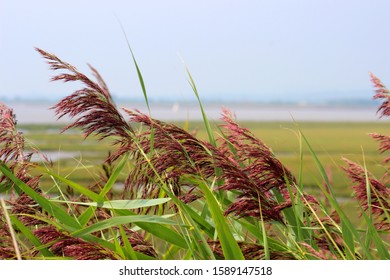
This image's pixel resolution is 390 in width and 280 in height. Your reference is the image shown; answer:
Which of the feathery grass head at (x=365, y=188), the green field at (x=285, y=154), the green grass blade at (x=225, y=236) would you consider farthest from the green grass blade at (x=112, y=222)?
the feathery grass head at (x=365, y=188)

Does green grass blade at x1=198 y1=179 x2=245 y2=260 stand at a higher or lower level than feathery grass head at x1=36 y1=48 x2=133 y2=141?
lower

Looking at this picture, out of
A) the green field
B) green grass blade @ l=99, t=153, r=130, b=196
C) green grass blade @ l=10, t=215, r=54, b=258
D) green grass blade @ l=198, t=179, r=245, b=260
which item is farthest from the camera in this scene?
the green field

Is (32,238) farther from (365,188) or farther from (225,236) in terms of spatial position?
(365,188)

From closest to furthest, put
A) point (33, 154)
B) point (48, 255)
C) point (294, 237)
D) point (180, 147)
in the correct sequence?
point (180, 147) < point (48, 255) < point (294, 237) < point (33, 154)

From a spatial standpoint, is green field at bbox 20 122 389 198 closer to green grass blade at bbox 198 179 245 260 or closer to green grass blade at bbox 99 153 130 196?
green grass blade at bbox 99 153 130 196

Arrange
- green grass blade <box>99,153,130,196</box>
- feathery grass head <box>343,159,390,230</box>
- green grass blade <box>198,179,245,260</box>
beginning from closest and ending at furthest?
green grass blade <box>198,179,245,260</box>, green grass blade <box>99,153,130,196</box>, feathery grass head <box>343,159,390,230</box>

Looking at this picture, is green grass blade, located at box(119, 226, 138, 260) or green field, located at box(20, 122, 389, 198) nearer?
green grass blade, located at box(119, 226, 138, 260)

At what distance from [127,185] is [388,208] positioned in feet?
3.23

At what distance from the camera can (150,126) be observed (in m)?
1.94

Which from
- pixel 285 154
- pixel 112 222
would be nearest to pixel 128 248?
pixel 112 222

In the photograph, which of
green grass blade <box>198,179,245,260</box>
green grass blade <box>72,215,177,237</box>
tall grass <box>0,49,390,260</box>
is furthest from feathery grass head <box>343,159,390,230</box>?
green grass blade <box>72,215,177,237</box>

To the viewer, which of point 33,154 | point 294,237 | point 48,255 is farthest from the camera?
point 33,154

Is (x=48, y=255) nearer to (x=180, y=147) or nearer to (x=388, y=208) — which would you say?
(x=180, y=147)
